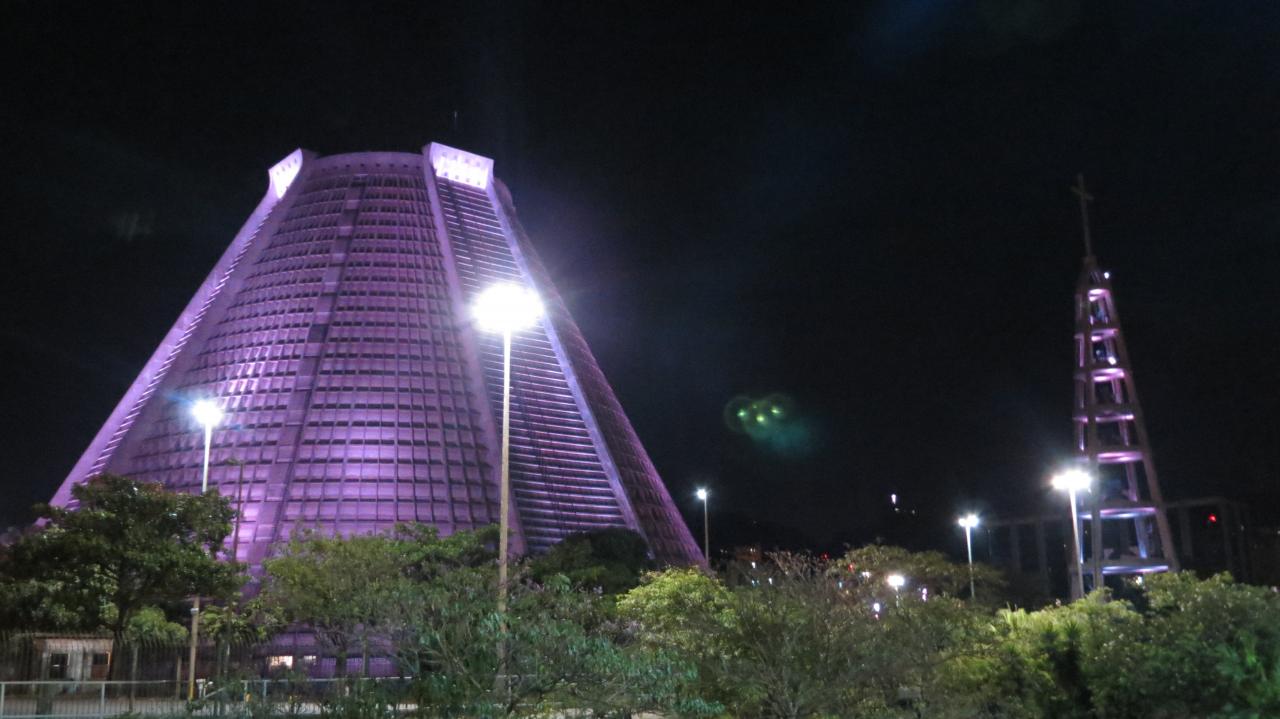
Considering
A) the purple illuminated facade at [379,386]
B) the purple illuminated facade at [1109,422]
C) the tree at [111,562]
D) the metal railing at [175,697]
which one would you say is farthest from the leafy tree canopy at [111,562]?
the purple illuminated facade at [1109,422]

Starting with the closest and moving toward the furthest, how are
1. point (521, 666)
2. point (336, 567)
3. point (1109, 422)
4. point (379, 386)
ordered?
point (521, 666) < point (336, 567) < point (379, 386) < point (1109, 422)

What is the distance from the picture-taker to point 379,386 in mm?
47875

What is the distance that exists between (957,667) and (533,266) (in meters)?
41.1

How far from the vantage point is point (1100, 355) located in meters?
60.6

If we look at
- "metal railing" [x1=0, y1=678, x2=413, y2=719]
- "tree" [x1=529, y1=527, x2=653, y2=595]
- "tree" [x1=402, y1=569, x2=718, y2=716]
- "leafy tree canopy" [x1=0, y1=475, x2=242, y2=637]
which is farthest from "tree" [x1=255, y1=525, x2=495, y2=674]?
"tree" [x1=402, y1=569, x2=718, y2=716]

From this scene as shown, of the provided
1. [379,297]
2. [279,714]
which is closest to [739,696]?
[279,714]

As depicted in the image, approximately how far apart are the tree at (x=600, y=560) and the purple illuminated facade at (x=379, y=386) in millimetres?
3258

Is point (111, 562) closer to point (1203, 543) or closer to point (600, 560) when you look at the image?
point (600, 560)

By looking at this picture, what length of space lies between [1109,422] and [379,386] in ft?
133

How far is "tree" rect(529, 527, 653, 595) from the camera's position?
35.2 meters

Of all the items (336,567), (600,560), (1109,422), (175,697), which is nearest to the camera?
(175,697)

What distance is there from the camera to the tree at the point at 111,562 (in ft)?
82.7

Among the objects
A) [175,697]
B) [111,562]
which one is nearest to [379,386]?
[111,562]

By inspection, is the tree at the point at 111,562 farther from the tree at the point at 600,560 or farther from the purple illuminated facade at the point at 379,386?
the purple illuminated facade at the point at 379,386
